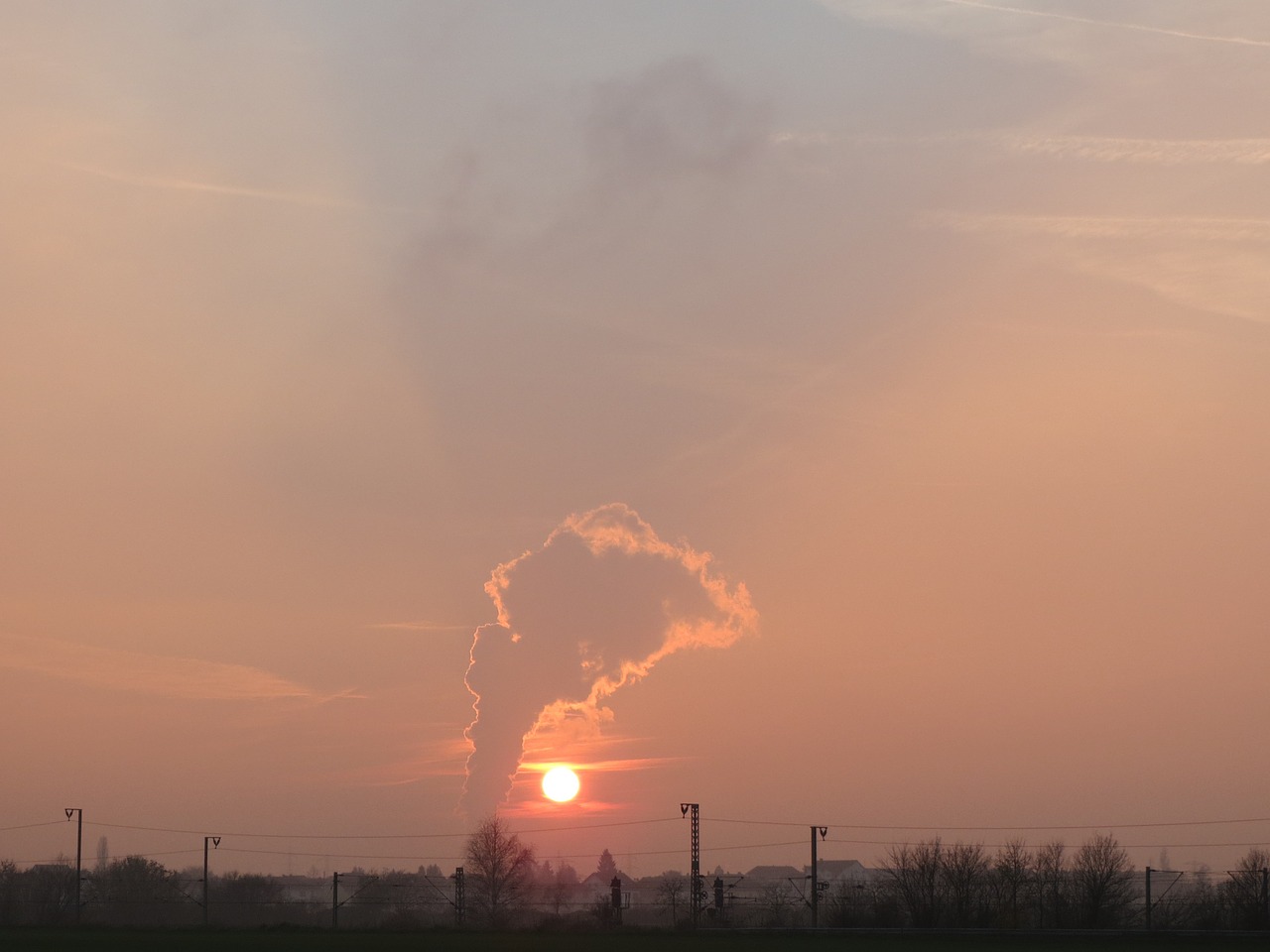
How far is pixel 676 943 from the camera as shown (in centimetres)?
5178

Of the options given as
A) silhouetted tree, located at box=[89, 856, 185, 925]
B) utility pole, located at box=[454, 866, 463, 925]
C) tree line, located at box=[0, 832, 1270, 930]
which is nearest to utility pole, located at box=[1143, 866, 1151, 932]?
tree line, located at box=[0, 832, 1270, 930]

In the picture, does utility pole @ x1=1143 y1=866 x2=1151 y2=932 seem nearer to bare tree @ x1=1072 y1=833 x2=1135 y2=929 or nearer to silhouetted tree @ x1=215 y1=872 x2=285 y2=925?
bare tree @ x1=1072 y1=833 x2=1135 y2=929

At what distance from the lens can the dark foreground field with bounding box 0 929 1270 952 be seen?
44156 mm

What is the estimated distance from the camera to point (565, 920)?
242 ft

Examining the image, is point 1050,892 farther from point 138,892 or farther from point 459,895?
point 138,892

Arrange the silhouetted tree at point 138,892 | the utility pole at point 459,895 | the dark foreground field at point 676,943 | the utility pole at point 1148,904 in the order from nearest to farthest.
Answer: the dark foreground field at point 676,943 → the utility pole at point 1148,904 → the utility pole at point 459,895 → the silhouetted tree at point 138,892

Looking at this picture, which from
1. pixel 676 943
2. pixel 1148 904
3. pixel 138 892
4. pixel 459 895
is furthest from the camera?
pixel 138 892

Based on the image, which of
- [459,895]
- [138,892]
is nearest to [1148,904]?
[459,895]

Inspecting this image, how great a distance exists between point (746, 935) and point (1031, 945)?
15.5 m

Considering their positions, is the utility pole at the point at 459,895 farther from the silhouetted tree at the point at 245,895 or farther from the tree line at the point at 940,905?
→ the silhouetted tree at the point at 245,895

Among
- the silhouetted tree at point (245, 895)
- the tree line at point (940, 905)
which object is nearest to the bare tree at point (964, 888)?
the tree line at point (940, 905)

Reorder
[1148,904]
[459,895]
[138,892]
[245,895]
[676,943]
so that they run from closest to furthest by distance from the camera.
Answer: [676,943]
[1148,904]
[459,895]
[138,892]
[245,895]

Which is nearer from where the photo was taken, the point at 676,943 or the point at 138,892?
the point at 676,943

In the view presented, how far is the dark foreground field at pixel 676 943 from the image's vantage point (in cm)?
4416
